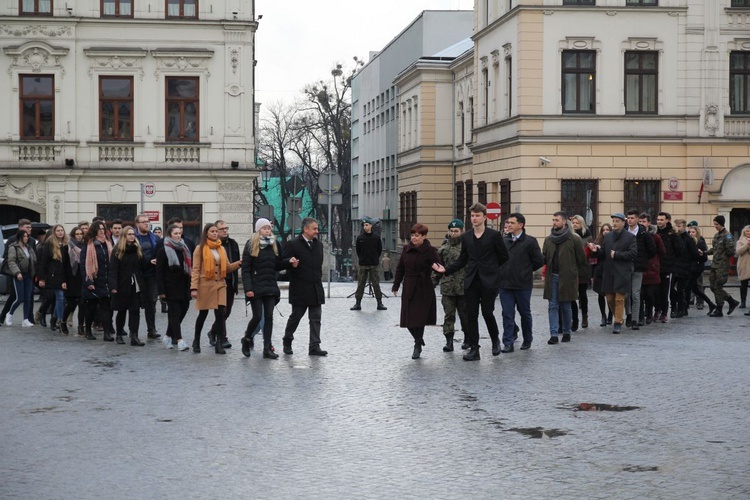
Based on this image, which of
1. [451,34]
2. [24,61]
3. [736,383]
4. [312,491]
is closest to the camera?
[312,491]

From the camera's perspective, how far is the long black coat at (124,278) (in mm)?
19328

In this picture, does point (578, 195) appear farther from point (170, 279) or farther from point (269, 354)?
point (269, 354)

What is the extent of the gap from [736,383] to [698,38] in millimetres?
31486

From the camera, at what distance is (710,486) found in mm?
8359

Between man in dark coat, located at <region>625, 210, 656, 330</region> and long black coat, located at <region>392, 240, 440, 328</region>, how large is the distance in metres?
5.54

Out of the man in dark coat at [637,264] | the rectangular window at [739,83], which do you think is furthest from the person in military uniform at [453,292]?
the rectangular window at [739,83]

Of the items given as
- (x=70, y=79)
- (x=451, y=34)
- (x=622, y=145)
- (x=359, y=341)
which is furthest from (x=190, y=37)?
(x=451, y=34)

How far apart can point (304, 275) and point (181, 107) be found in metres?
25.8

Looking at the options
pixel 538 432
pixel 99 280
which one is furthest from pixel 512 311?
pixel 538 432

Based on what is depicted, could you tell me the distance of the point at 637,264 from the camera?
2172 centimetres

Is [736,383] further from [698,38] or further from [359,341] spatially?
[698,38]

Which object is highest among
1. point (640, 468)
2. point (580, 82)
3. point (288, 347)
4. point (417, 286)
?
point (580, 82)

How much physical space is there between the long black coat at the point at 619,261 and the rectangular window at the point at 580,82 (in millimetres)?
22388

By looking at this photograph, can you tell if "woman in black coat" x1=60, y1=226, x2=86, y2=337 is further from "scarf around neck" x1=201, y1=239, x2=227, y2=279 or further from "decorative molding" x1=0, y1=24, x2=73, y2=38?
"decorative molding" x1=0, y1=24, x2=73, y2=38
